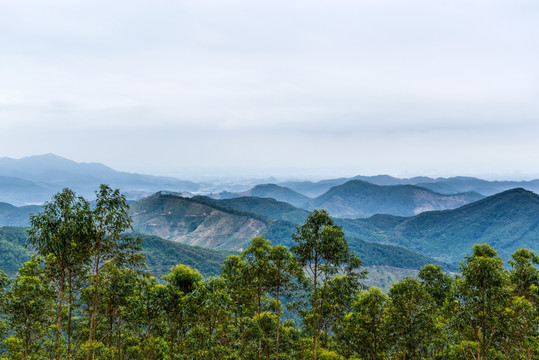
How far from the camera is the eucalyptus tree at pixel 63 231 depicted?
17.4 metres

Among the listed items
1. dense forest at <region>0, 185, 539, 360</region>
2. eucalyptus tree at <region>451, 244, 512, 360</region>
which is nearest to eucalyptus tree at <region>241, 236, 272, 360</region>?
dense forest at <region>0, 185, 539, 360</region>

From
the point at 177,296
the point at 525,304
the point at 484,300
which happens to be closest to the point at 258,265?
the point at 177,296

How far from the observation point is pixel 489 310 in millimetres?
16859

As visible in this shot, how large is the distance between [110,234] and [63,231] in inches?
97.9

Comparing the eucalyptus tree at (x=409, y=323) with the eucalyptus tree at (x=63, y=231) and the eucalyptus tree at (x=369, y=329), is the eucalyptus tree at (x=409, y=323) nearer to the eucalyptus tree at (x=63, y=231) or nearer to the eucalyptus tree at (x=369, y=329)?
the eucalyptus tree at (x=369, y=329)

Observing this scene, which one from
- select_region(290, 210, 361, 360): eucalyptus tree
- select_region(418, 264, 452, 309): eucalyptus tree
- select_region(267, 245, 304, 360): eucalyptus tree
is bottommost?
select_region(418, 264, 452, 309): eucalyptus tree

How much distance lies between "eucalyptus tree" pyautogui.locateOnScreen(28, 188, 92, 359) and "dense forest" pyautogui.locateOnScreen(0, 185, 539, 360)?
63 millimetres

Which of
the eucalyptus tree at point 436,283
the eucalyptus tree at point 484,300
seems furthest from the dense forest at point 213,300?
the eucalyptus tree at point 436,283

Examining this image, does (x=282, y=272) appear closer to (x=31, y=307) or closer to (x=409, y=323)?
(x=409, y=323)

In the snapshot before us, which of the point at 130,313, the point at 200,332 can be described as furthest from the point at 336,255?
the point at 130,313

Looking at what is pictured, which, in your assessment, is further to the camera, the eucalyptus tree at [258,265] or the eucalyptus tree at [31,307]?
the eucalyptus tree at [258,265]

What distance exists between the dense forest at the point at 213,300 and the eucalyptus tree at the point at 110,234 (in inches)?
2.6

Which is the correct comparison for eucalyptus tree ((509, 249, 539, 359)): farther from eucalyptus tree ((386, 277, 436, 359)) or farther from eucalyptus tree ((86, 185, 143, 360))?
eucalyptus tree ((86, 185, 143, 360))

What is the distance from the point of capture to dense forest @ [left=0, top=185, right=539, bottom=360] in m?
17.6
